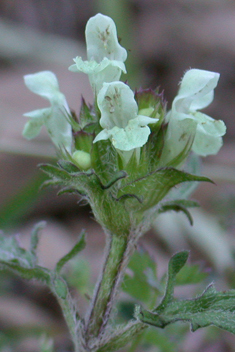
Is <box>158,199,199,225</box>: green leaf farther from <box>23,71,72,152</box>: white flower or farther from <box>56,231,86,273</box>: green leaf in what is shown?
<box>23,71,72,152</box>: white flower

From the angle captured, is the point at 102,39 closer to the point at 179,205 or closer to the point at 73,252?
the point at 179,205

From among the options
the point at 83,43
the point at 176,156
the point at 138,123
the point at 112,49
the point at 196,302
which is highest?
the point at 112,49

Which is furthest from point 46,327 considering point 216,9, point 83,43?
point 216,9

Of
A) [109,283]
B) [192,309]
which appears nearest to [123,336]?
[109,283]

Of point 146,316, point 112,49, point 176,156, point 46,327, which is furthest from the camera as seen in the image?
point 46,327

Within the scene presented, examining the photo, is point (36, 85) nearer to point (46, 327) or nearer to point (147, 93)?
point (147, 93)

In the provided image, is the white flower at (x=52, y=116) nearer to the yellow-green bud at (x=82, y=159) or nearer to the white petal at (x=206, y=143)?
the yellow-green bud at (x=82, y=159)

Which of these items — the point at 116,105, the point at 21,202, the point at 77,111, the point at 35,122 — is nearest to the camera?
the point at 116,105

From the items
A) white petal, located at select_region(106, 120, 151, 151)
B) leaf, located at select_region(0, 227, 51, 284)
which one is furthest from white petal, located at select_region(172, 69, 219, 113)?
leaf, located at select_region(0, 227, 51, 284)
